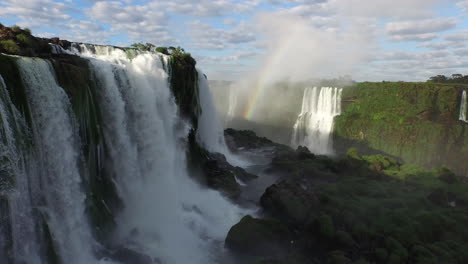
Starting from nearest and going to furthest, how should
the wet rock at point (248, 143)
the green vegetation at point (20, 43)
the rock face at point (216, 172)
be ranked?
the green vegetation at point (20, 43), the rock face at point (216, 172), the wet rock at point (248, 143)

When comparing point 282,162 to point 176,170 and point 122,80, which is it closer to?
point 176,170

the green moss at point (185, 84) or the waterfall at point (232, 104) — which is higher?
the green moss at point (185, 84)

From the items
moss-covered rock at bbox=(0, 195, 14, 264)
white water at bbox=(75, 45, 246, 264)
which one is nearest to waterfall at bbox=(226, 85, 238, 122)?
white water at bbox=(75, 45, 246, 264)

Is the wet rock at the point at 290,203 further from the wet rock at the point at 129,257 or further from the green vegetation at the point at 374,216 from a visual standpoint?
the wet rock at the point at 129,257

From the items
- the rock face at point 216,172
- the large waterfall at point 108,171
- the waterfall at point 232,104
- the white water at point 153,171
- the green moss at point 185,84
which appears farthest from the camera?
the waterfall at point 232,104

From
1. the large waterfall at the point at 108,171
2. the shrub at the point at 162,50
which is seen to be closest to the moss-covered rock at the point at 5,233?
the large waterfall at the point at 108,171

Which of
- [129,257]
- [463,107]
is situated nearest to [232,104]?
[463,107]
